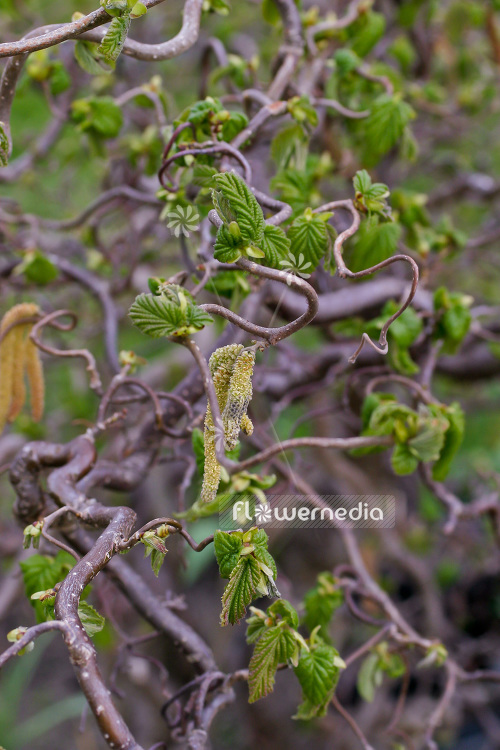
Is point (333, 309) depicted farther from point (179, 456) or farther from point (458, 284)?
point (458, 284)

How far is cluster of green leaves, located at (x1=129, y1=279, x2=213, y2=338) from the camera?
18.3 inches

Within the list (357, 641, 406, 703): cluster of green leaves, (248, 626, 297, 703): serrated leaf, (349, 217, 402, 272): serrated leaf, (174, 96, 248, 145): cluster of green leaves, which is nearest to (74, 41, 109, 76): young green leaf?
(174, 96, 248, 145): cluster of green leaves

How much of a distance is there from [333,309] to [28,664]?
1.57 meters

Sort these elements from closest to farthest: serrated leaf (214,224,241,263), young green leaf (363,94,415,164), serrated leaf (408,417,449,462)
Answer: serrated leaf (214,224,241,263)
serrated leaf (408,417,449,462)
young green leaf (363,94,415,164)

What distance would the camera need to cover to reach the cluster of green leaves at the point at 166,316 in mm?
465

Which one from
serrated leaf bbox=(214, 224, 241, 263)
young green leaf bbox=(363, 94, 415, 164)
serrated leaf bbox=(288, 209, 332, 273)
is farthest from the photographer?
young green leaf bbox=(363, 94, 415, 164)

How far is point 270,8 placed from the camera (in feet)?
2.80

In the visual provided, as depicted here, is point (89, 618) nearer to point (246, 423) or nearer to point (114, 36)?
point (246, 423)

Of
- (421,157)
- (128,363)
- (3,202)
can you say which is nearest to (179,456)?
(128,363)

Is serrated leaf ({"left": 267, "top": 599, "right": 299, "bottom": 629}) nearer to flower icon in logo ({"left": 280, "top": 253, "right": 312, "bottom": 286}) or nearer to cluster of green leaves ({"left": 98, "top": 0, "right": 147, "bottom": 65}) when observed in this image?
flower icon in logo ({"left": 280, "top": 253, "right": 312, "bottom": 286})

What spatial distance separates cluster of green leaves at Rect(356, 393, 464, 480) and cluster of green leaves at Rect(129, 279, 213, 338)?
30 cm

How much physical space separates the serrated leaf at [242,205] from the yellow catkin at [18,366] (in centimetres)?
40

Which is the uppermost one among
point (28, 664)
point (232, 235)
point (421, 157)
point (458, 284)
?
point (232, 235)

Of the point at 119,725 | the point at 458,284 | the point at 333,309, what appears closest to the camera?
the point at 119,725
